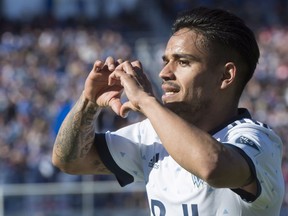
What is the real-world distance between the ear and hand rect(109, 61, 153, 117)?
1.36 ft

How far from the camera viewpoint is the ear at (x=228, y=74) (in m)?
4.28

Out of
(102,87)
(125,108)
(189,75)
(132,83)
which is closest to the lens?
(132,83)

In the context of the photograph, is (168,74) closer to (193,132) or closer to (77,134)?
(193,132)

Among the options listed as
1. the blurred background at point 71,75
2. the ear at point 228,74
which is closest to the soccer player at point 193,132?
the ear at point 228,74

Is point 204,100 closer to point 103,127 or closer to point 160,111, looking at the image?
point 160,111

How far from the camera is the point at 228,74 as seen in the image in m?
4.30

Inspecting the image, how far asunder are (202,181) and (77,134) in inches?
31.6

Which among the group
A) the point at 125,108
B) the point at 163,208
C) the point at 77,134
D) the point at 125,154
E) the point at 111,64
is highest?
the point at 111,64

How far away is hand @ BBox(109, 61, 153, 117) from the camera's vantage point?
3924 mm

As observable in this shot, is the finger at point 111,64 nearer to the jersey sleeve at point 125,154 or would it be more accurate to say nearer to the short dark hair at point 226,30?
the short dark hair at point 226,30

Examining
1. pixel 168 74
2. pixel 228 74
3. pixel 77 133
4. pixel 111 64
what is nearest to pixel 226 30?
pixel 228 74

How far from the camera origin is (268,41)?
62.3ft

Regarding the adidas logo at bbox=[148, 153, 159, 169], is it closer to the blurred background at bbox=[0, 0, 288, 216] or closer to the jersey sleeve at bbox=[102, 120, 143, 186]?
the jersey sleeve at bbox=[102, 120, 143, 186]

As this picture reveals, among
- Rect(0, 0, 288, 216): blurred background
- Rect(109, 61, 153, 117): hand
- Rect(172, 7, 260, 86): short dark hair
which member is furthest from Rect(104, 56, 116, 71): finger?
Rect(0, 0, 288, 216): blurred background
